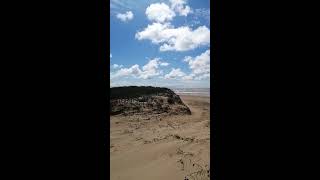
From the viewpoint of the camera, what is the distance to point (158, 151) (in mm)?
5035

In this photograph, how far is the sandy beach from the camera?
13.0 feet

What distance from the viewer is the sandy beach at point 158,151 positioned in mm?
3965

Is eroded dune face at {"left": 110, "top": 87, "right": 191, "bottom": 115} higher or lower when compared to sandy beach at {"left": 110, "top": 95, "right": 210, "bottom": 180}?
higher

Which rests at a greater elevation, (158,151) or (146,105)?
(146,105)

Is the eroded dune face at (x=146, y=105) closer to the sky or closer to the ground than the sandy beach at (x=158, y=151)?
closer to the sky

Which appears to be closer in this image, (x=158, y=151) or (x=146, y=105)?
(x=158, y=151)

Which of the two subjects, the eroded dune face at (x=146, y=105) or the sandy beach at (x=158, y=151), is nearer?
the sandy beach at (x=158, y=151)

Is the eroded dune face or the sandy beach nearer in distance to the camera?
the sandy beach
